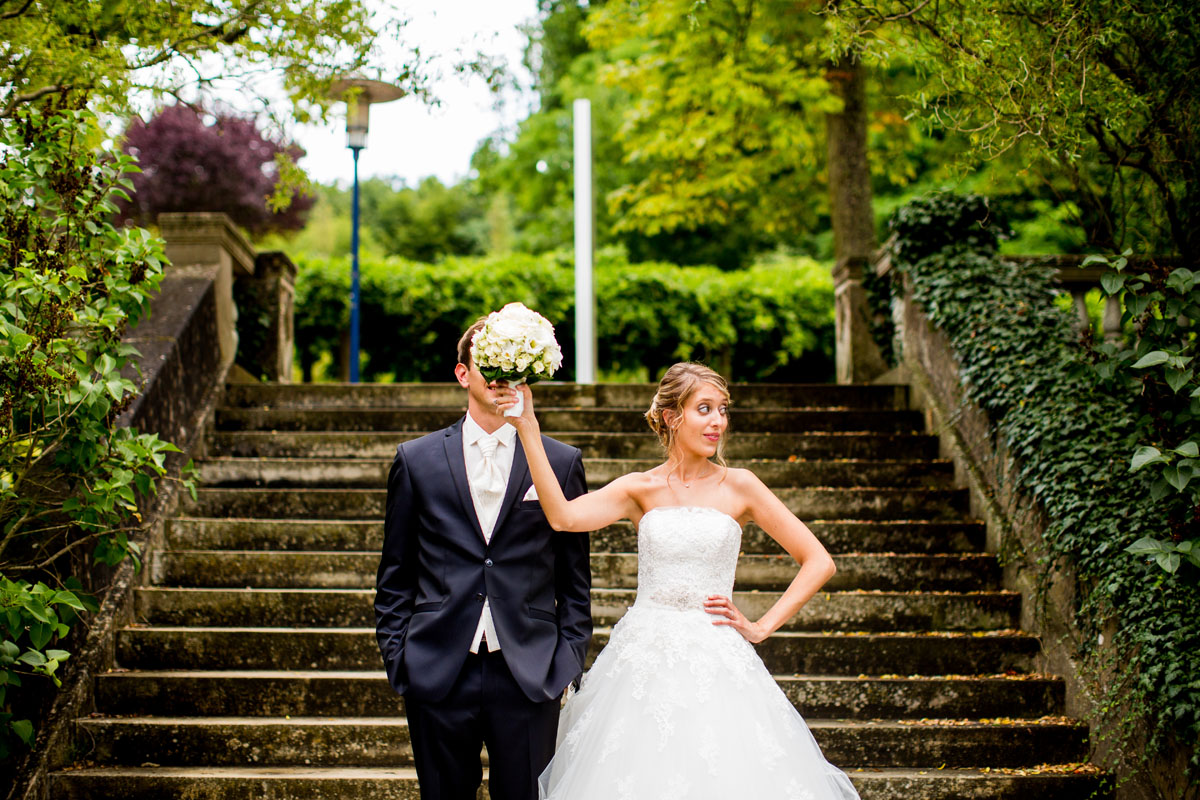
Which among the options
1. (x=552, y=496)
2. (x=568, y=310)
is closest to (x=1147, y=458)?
(x=552, y=496)

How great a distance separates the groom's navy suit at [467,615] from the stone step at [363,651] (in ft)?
7.26

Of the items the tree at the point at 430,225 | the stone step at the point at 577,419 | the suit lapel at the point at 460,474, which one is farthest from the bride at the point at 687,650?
the tree at the point at 430,225

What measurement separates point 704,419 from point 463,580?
0.91 metres

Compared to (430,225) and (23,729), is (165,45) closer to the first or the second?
(23,729)

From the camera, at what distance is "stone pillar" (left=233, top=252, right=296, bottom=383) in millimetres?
8508

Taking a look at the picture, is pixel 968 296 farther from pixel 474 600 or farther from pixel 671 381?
pixel 474 600

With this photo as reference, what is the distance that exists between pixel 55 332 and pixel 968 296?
5457mm

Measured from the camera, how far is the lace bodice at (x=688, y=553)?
319 cm

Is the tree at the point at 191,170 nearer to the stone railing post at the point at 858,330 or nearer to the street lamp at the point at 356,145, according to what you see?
the street lamp at the point at 356,145

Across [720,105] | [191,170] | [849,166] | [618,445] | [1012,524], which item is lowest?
[1012,524]

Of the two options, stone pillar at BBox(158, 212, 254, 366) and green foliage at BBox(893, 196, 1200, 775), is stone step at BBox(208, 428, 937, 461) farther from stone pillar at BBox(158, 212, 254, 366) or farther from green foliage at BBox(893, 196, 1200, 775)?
stone pillar at BBox(158, 212, 254, 366)

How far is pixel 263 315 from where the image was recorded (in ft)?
28.0

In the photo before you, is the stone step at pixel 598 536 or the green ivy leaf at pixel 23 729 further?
the stone step at pixel 598 536

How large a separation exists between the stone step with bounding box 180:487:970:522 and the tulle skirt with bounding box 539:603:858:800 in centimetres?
320
